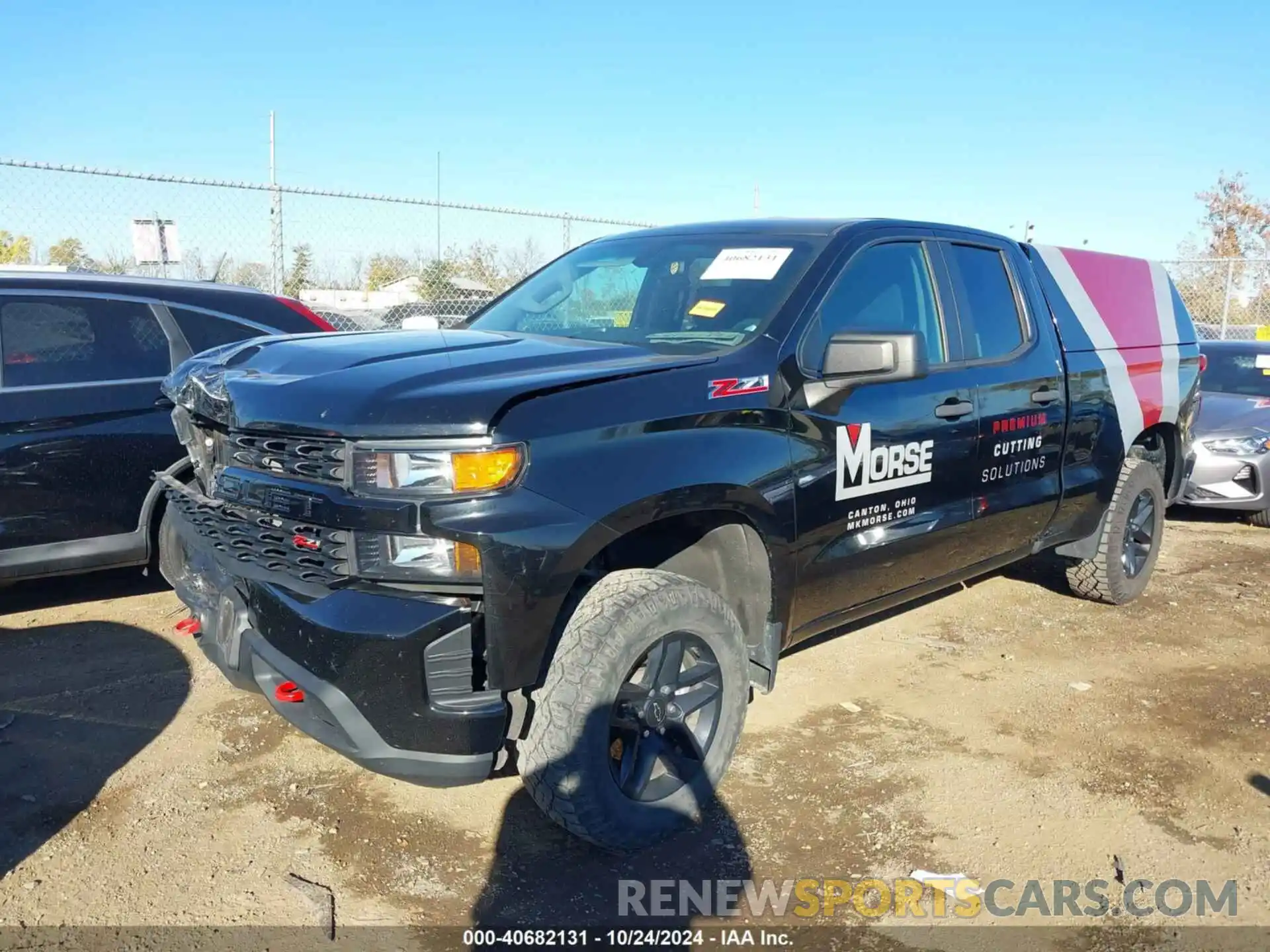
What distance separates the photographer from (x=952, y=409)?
152 inches

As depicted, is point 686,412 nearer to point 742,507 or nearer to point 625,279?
point 742,507

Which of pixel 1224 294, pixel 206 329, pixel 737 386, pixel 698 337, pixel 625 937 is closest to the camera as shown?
pixel 625 937

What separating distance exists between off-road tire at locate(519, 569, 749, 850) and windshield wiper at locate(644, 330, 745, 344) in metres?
0.83

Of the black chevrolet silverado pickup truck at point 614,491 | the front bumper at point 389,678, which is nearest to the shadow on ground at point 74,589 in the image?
the black chevrolet silverado pickup truck at point 614,491

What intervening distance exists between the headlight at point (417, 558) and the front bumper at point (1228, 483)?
665 centimetres

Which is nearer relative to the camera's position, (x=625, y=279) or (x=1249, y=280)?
(x=625, y=279)

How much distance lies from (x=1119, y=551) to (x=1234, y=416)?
3.19 metres

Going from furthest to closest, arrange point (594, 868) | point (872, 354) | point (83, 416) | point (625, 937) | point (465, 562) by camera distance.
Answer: point (83, 416)
point (872, 354)
point (594, 868)
point (625, 937)
point (465, 562)

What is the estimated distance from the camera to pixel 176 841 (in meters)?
3.00

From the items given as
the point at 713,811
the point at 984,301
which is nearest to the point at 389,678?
the point at 713,811

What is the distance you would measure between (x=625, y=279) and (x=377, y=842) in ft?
7.46

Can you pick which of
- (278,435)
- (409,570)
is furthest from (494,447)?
(278,435)

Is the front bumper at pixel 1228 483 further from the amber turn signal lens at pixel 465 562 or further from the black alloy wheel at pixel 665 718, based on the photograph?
the amber turn signal lens at pixel 465 562

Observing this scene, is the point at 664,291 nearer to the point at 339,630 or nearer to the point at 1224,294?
the point at 339,630
